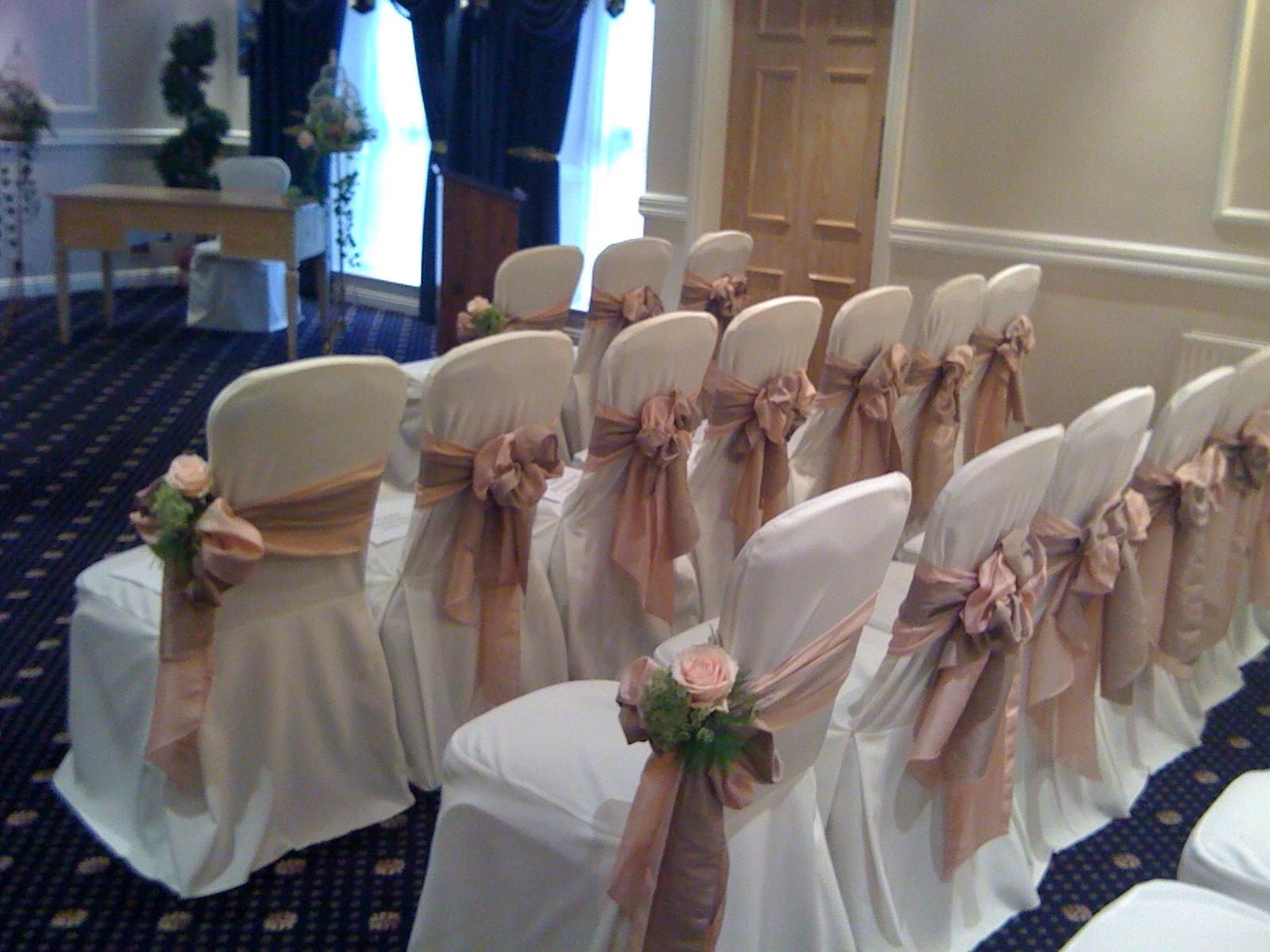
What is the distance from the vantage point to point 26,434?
5.37 m

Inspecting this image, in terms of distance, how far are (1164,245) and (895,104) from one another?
4.18 ft

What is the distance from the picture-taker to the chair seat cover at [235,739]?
8.21 feet

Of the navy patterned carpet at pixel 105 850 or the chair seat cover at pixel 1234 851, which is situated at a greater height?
the chair seat cover at pixel 1234 851

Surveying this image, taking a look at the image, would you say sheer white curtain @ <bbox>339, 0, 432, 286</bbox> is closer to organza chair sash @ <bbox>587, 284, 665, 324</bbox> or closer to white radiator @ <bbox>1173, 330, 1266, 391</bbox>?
organza chair sash @ <bbox>587, 284, 665, 324</bbox>

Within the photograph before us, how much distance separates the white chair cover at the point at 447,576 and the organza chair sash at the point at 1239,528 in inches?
62.4

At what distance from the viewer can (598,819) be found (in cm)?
204

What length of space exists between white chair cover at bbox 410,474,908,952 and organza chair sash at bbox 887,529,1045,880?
232mm

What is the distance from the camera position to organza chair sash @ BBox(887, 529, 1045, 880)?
2.19 m

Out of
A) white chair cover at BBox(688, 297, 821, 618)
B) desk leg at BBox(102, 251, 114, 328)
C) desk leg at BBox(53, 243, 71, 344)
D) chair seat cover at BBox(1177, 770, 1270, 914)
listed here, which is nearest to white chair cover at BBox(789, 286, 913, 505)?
white chair cover at BBox(688, 297, 821, 618)

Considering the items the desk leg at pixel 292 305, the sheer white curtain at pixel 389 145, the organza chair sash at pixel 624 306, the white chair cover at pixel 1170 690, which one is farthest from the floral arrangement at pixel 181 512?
the sheer white curtain at pixel 389 145

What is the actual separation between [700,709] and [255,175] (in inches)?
252

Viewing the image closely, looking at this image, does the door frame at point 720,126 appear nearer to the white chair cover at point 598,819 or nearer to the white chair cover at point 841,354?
the white chair cover at point 841,354

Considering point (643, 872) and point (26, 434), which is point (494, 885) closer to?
point (643, 872)

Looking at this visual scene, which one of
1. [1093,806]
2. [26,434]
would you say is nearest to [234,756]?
[1093,806]
